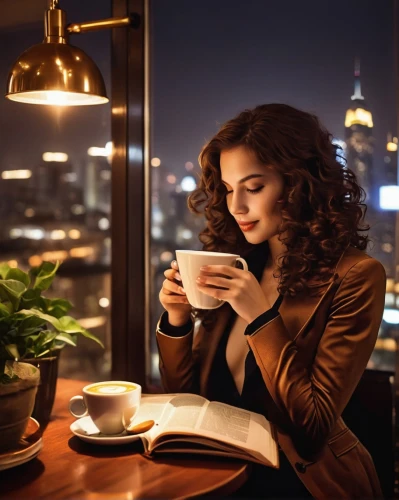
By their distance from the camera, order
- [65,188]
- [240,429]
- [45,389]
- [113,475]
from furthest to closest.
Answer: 1. [65,188]
2. [45,389]
3. [240,429]
4. [113,475]

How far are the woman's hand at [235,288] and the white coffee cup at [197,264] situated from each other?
0.01m

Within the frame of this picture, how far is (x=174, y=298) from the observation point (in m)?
1.47

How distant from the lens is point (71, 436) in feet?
4.19

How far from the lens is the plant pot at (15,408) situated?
1083 millimetres

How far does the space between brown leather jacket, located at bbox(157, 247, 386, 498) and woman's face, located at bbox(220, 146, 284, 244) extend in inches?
8.3

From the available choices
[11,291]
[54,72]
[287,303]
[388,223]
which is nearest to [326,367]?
[287,303]

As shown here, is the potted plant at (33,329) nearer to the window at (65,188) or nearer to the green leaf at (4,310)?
the green leaf at (4,310)

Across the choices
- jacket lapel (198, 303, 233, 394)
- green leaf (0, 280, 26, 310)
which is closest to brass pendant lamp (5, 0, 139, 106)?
green leaf (0, 280, 26, 310)

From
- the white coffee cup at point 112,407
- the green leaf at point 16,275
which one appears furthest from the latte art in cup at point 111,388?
the green leaf at point 16,275

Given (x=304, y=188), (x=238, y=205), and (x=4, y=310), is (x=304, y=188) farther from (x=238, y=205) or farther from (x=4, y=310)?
(x=4, y=310)

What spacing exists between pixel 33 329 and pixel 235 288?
453 mm

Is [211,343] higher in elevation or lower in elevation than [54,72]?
lower

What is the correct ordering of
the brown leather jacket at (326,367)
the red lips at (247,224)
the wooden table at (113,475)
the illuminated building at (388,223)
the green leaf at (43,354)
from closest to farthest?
the wooden table at (113,475)
the brown leather jacket at (326,367)
the green leaf at (43,354)
the red lips at (247,224)
the illuminated building at (388,223)

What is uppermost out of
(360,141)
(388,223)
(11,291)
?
(360,141)
